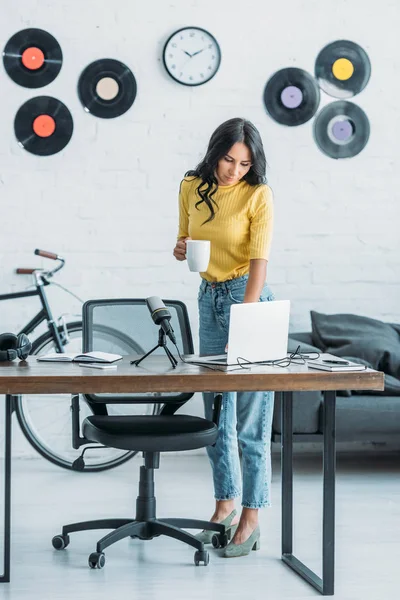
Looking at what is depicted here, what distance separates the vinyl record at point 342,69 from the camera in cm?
421

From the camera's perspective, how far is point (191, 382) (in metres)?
2.13

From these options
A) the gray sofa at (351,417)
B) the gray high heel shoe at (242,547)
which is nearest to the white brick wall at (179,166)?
the gray sofa at (351,417)

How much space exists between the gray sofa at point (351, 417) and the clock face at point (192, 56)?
4.48 ft

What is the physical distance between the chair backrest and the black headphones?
31 cm

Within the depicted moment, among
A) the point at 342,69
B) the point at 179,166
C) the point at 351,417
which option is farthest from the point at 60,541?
the point at 342,69

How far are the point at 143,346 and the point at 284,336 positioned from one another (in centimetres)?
62

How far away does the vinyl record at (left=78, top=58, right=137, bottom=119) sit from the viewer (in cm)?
408

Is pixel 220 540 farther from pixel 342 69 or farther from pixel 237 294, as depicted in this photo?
pixel 342 69

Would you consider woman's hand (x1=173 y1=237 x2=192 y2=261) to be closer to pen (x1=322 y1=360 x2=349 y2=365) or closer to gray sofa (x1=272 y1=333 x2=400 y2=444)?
pen (x1=322 y1=360 x2=349 y2=365)

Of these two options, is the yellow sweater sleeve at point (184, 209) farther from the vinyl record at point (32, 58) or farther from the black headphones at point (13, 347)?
the vinyl record at point (32, 58)

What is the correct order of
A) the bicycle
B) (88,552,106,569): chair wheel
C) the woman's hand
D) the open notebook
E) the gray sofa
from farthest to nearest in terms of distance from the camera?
the bicycle
the gray sofa
the woman's hand
(88,552,106,569): chair wheel
the open notebook

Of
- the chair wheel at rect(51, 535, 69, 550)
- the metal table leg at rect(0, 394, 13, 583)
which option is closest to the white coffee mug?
the metal table leg at rect(0, 394, 13, 583)

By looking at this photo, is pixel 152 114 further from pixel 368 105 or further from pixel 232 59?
pixel 368 105

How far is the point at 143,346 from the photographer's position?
283 cm
